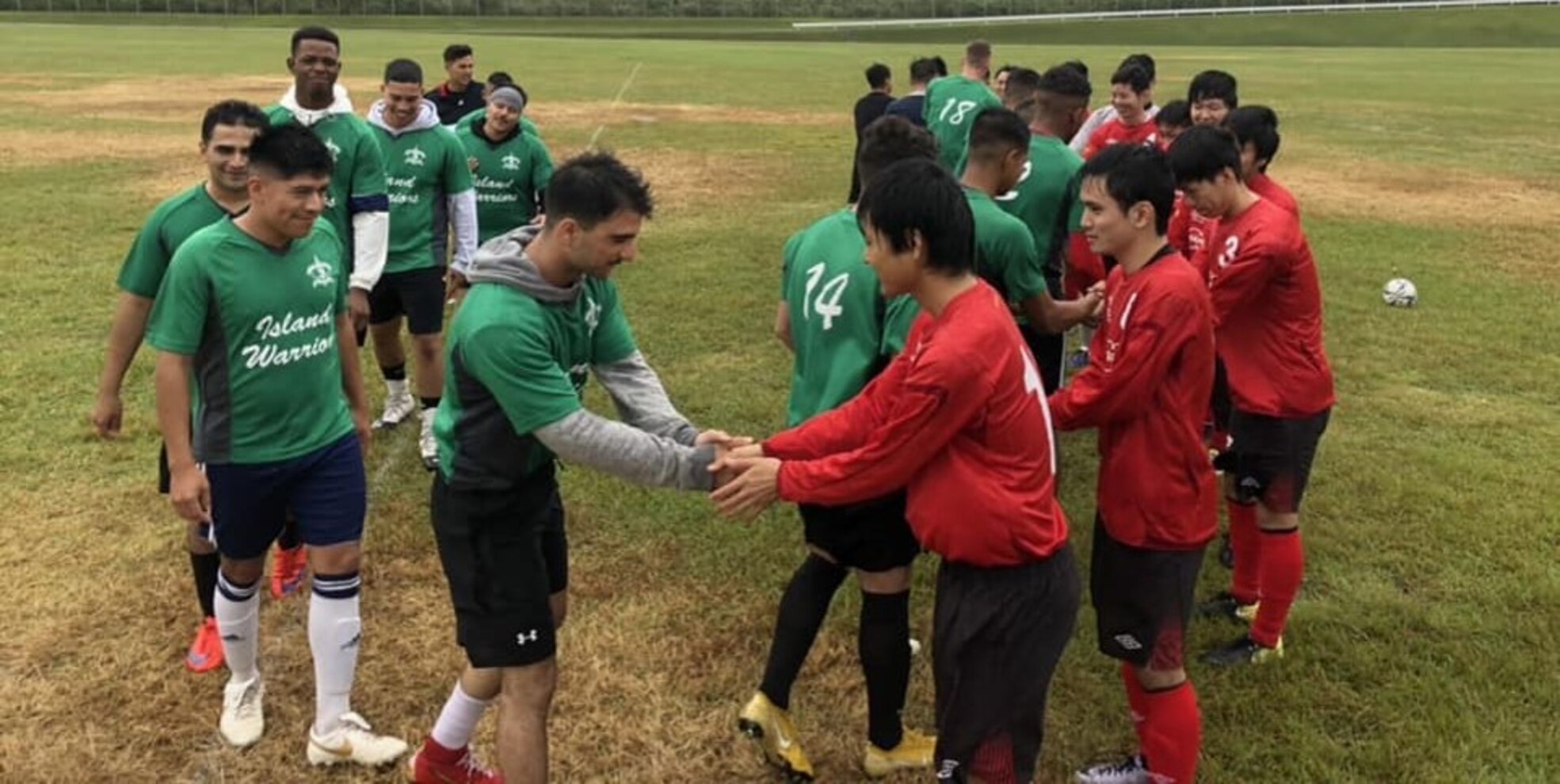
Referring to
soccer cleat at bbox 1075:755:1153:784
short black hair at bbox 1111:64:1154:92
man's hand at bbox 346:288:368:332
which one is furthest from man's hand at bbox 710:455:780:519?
short black hair at bbox 1111:64:1154:92

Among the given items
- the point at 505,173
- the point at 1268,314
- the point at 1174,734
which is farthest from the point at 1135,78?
the point at 1174,734

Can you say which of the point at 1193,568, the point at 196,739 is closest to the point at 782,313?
the point at 1193,568

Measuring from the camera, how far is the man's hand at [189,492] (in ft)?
12.6

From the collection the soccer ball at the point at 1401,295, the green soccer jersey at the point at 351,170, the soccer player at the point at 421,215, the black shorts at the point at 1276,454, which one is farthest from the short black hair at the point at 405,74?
the soccer ball at the point at 1401,295

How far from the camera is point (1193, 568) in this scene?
3643mm

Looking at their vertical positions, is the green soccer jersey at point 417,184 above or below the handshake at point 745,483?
above

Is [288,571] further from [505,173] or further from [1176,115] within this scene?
[1176,115]

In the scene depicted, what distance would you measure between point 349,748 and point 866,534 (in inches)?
83.0

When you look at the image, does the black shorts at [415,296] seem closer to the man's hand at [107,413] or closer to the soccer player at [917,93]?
the man's hand at [107,413]

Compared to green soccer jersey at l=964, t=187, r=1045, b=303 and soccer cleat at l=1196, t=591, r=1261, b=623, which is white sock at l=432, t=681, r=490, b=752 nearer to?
green soccer jersey at l=964, t=187, r=1045, b=303

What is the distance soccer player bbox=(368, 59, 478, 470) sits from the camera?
6992 mm

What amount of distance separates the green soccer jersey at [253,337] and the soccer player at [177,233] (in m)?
0.36

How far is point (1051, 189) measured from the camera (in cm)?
586

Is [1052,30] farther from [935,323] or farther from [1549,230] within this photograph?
[935,323]
